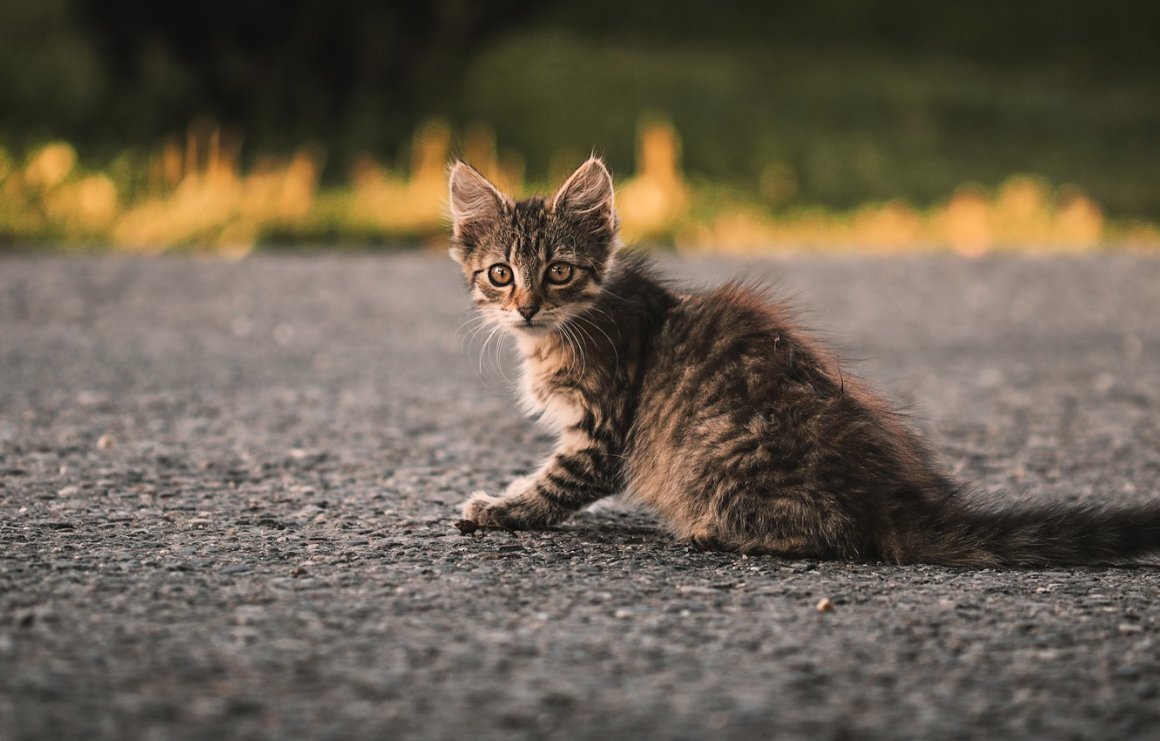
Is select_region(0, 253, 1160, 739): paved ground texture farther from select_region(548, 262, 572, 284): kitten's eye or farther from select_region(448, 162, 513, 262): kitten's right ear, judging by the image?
select_region(448, 162, 513, 262): kitten's right ear

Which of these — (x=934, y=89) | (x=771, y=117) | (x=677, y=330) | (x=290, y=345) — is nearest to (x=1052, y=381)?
(x=677, y=330)

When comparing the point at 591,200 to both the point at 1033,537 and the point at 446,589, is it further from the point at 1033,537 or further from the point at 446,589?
the point at 1033,537

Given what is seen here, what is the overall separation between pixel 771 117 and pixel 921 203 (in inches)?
316

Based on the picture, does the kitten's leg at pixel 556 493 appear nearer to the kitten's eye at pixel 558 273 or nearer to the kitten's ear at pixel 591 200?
the kitten's eye at pixel 558 273

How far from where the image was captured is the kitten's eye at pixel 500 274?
200 inches

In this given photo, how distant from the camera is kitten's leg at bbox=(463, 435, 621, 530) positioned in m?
4.80

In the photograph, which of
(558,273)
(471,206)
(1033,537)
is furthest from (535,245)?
(1033,537)

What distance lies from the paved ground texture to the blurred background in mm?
1646

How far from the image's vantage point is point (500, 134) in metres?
20.4

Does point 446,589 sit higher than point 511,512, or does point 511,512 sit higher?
point 511,512

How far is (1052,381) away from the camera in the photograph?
816 cm

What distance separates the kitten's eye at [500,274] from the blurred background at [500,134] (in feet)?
3.56

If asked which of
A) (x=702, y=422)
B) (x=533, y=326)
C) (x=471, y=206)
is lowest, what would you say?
(x=702, y=422)

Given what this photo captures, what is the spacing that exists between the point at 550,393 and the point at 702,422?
709mm
